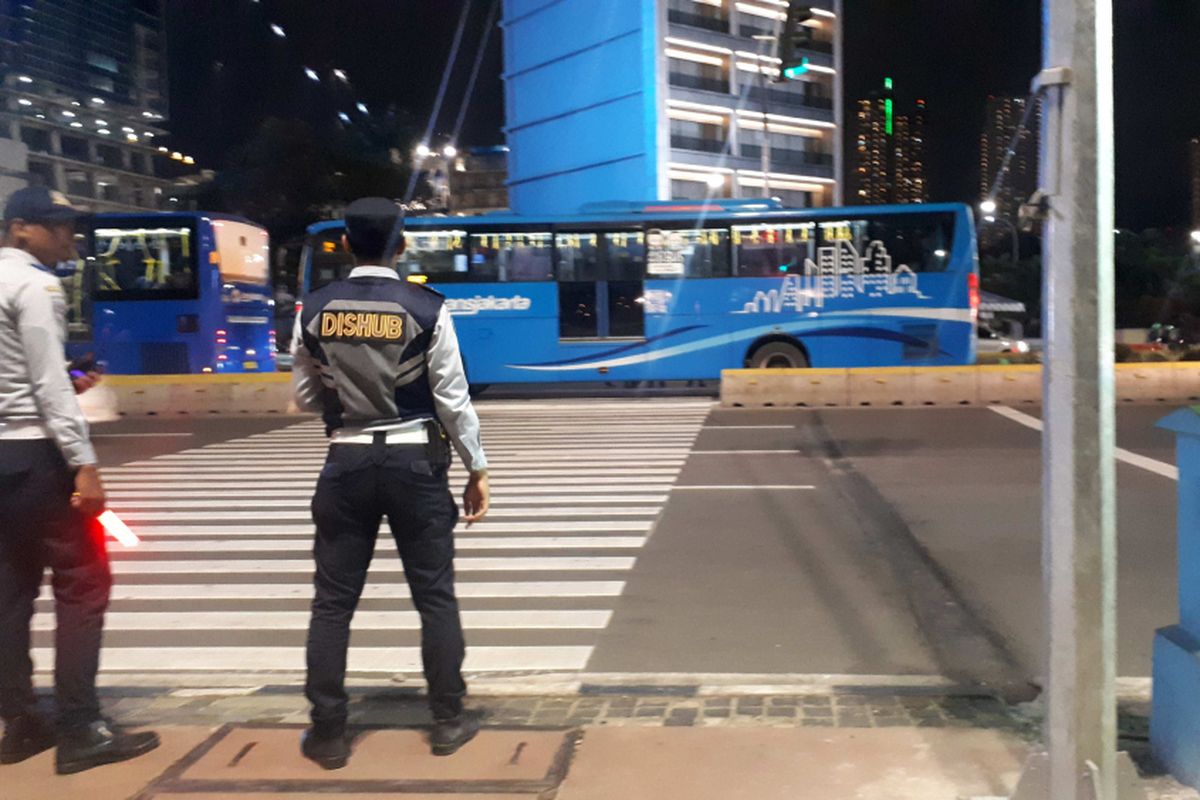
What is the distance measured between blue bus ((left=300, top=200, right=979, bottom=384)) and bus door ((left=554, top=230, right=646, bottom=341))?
0.08 ft

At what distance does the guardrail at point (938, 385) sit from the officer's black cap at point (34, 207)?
1551 centimetres

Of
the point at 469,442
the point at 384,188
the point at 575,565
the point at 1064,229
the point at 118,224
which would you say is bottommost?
the point at 575,565

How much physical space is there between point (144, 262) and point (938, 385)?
15189 mm

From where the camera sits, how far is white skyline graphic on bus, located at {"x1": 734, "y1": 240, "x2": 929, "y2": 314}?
20359mm

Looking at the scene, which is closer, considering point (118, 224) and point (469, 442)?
point (469, 442)

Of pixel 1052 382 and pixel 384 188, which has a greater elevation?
pixel 384 188

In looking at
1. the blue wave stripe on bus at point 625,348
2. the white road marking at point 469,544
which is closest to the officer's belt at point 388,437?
the white road marking at point 469,544

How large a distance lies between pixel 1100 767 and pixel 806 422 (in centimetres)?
1349

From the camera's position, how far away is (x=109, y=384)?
19.7 metres

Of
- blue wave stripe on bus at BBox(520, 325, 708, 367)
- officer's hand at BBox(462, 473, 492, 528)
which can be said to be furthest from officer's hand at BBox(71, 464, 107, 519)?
blue wave stripe on bus at BBox(520, 325, 708, 367)

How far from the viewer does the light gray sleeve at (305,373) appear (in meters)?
3.96

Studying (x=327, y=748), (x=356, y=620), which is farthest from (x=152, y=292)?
(x=327, y=748)

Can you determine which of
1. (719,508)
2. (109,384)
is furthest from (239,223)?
(719,508)

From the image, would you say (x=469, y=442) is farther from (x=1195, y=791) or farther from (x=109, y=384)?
(x=109, y=384)
